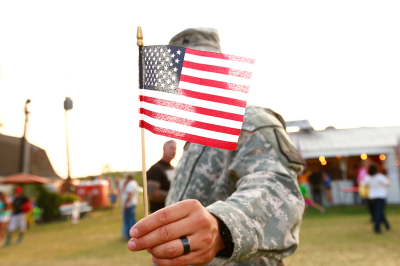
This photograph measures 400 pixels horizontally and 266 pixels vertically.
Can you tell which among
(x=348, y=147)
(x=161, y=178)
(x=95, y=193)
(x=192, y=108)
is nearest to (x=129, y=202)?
(x=161, y=178)

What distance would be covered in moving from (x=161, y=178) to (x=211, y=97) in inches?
161

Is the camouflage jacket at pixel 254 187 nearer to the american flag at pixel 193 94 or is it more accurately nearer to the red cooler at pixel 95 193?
the american flag at pixel 193 94

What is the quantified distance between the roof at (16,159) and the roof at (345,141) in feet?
74.4

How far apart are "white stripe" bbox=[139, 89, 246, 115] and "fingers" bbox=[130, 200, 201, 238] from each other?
0.53 m

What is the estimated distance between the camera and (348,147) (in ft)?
47.6

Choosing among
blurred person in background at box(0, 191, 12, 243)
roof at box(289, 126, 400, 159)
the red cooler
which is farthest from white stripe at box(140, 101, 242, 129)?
the red cooler

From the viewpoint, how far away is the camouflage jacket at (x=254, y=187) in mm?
1060

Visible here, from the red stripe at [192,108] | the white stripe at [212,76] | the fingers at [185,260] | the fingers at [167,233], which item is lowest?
the fingers at [185,260]

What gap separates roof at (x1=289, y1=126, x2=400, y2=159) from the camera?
14453 mm

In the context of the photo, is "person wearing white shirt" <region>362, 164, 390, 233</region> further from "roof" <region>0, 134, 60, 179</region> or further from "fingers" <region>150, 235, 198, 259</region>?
"roof" <region>0, 134, 60, 179</region>

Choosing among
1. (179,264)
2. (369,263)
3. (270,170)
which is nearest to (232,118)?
(270,170)

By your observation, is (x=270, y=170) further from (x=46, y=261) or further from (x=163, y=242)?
(x=46, y=261)

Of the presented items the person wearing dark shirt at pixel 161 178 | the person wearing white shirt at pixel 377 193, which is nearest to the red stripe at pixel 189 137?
the person wearing dark shirt at pixel 161 178

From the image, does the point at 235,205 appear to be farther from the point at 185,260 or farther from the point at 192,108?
the point at 192,108
